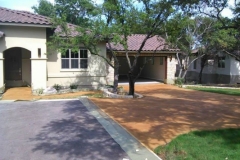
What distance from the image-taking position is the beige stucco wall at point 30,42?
14.4 metres

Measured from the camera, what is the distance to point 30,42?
48.8 ft

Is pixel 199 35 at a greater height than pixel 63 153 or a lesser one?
greater

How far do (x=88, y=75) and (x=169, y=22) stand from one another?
775 cm

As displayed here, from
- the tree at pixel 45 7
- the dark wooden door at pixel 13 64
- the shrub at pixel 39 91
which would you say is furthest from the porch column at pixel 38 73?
the tree at pixel 45 7

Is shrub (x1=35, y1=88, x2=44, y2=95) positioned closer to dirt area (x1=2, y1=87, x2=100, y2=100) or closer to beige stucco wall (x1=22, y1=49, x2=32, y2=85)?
dirt area (x1=2, y1=87, x2=100, y2=100)

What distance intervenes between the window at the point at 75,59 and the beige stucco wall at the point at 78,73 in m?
0.29

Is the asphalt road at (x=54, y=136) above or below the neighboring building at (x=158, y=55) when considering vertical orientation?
below

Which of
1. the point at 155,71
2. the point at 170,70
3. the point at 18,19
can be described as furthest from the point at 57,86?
the point at 155,71

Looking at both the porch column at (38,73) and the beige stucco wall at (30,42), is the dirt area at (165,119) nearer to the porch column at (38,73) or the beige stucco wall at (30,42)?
the porch column at (38,73)

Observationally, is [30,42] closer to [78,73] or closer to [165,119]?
[78,73]

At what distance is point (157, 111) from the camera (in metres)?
9.73

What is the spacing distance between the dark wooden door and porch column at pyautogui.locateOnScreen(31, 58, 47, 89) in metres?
2.56

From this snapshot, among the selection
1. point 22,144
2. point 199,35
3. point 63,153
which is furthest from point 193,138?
point 199,35

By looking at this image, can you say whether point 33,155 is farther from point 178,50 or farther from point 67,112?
point 178,50
